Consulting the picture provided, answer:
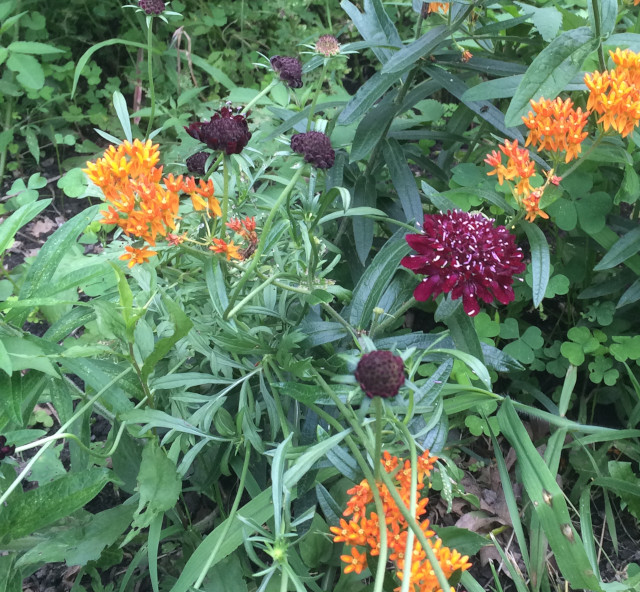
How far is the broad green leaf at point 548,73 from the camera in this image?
1.25 metres

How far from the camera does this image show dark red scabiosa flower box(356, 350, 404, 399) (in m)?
0.77

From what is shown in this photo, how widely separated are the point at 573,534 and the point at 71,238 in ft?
3.80

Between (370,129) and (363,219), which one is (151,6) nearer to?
(370,129)

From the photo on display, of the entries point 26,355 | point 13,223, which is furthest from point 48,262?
point 26,355

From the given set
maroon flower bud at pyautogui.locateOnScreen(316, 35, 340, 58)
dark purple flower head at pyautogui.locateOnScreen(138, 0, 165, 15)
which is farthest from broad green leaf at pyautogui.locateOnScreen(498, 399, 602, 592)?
dark purple flower head at pyautogui.locateOnScreen(138, 0, 165, 15)

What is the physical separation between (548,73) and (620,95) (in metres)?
0.17

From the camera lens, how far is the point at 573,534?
46.3 inches

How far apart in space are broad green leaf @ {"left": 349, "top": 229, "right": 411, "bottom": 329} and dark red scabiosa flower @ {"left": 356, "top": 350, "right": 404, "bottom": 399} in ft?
1.62

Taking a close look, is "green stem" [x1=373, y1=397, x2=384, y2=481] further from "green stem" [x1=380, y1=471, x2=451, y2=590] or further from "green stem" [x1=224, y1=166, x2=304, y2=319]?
"green stem" [x1=224, y1=166, x2=304, y2=319]

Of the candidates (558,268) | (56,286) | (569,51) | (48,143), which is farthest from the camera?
(48,143)

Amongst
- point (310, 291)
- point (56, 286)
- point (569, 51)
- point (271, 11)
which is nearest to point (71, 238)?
point (56, 286)

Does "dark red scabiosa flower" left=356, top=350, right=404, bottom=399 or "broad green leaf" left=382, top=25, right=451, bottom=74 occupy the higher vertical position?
"broad green leaf" left=382, top=25, right=451, bottom=74

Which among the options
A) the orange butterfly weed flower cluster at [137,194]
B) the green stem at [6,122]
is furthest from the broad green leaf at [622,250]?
the green stem at [6,122]

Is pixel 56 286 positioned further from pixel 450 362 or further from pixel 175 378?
pixel 450 362
